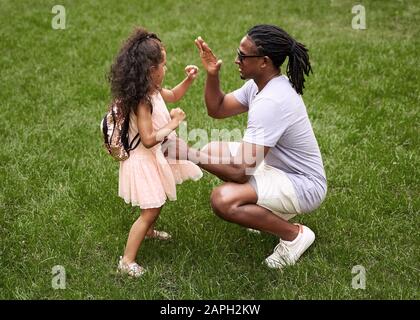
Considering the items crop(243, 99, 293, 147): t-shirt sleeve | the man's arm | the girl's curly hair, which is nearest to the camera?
the girl's curly hair

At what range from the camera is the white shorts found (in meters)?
3.08

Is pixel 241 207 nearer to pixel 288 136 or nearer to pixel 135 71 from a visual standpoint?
pixel 288 136

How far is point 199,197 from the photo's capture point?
3.84 meters

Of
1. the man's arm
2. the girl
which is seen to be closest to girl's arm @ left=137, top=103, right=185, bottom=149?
the girl

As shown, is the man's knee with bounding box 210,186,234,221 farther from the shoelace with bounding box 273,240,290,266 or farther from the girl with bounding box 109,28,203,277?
the shoelace with bounding box 273,240,290,266

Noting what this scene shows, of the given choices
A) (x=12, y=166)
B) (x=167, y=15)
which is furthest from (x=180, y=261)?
(x=167, y=15)

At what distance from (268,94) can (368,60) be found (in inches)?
137

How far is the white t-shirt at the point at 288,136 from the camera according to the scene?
2.93 metres

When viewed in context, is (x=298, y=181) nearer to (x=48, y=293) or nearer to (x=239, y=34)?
(x=48, y=293)

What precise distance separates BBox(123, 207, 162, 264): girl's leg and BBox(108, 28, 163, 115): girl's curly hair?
0.59 meters

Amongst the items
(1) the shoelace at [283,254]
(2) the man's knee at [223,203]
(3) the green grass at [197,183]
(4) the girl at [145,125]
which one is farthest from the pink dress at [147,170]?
(1) the shoelace at [283,254]

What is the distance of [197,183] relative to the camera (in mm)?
3992

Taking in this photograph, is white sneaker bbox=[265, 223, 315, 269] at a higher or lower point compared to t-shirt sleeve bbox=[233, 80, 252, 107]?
lower

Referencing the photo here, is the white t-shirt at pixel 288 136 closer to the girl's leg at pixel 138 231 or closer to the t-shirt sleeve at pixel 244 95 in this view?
the t-shirt sleeve at pixel 244 95
